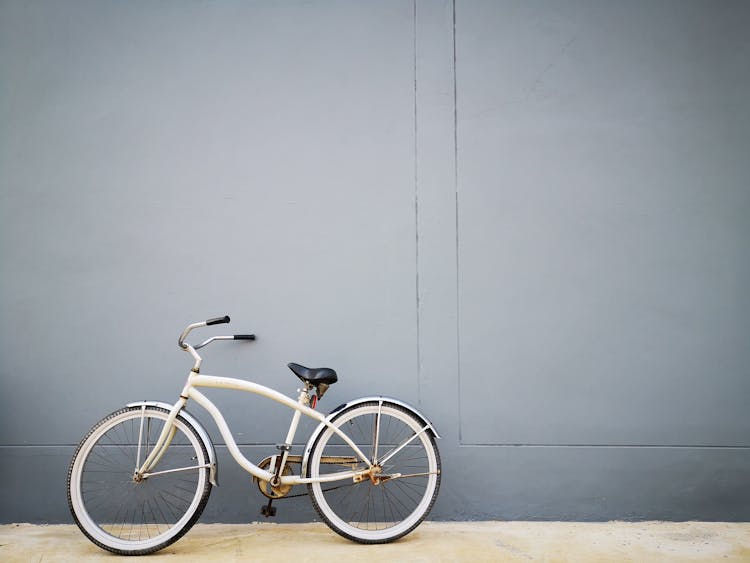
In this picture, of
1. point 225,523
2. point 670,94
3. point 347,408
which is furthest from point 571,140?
point 225,523

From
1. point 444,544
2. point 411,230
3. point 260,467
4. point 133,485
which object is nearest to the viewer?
point 444,544

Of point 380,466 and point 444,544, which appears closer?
point 444,544

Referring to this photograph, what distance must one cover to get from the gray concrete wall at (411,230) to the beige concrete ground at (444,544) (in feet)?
0.56

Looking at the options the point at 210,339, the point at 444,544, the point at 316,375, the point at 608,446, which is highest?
the point at 210,339

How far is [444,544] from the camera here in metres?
3.98

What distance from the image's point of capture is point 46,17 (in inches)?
185

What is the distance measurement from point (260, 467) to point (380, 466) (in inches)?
28.2

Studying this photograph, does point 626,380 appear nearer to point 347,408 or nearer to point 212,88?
point 347,408

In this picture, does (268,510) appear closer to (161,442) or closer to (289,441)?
(289,441)

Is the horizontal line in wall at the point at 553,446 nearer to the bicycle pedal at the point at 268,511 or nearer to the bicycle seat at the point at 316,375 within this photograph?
the bicycle pedal at the point at 268,511

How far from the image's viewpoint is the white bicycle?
397cm

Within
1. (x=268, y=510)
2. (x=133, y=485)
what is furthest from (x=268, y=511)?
(x=133, y=485)

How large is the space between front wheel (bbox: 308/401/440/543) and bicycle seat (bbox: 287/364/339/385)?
0.24 metres

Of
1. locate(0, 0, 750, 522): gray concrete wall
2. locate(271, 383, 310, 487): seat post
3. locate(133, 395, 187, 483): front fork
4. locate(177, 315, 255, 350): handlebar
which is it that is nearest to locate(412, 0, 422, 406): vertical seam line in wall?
locate(0, 0, 750, 522): gray concrete wall
